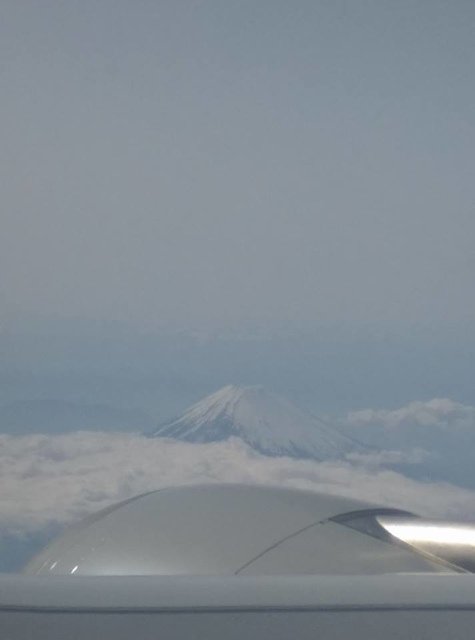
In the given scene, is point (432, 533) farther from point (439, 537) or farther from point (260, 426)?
point (260, 426)

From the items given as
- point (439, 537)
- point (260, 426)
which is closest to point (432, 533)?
point (439, 537)

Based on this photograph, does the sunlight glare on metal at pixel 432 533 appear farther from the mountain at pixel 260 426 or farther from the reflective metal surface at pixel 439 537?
the mountain at pixel 260 426

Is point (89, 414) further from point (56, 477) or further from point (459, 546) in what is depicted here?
point (459, 546)

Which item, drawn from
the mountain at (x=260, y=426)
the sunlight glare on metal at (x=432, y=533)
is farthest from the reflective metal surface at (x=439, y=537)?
the mountain at (x=260, y=426)

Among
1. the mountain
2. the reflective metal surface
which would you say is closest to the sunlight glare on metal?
the reflective metal surface

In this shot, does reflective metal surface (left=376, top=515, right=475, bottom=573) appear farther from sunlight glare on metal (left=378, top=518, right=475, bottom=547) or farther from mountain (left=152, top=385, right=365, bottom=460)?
mountain (left=152, top=385, right=365, bottom=460)

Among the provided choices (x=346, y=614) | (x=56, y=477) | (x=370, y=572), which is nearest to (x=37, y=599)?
(x=346, y=614)

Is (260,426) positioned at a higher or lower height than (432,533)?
higher

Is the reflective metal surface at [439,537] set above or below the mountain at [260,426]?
below
